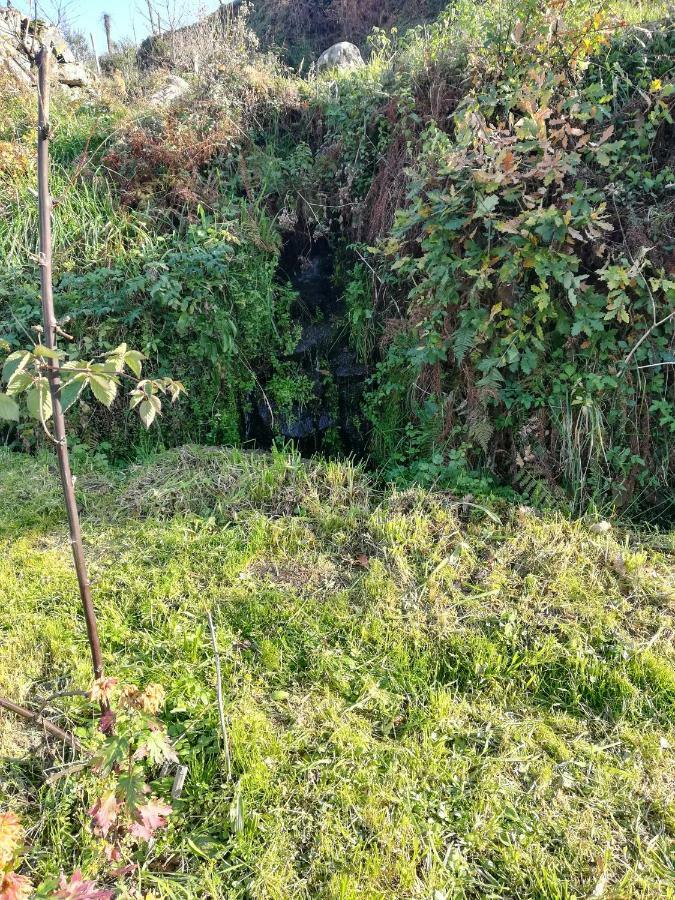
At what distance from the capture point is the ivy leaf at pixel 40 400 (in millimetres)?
1335

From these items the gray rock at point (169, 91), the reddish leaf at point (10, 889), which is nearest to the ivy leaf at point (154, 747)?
the reddish leaf at point (10, 889)

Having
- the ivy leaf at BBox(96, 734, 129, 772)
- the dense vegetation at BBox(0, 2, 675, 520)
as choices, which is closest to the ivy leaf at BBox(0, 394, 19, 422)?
the ivy leaf at BBox(96, 734, 129, 772)

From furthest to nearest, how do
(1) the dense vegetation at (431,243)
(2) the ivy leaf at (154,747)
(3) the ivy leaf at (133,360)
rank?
(1) the dense vegetation at (431,243) → (2) the ivy leaf at (154,747) → (3) the ivy leaf at (133,360)

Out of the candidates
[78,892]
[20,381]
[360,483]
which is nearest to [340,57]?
[360,483]

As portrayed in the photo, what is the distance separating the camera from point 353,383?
4.75 m

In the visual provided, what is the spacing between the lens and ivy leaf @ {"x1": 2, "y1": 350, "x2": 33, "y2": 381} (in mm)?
1312

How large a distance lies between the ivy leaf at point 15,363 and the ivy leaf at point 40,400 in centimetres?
5

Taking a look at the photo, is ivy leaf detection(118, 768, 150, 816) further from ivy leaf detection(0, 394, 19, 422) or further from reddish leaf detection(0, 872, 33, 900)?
ivy leaf detection(0, 394, 19, 422)

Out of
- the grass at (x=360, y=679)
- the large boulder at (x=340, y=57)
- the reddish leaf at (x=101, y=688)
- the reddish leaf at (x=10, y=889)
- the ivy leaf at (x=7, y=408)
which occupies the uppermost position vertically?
the large boulder at (x=340, y=57)

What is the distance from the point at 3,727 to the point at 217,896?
39.4 inches

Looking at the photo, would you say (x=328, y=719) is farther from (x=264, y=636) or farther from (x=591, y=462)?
(x=591, y=462)

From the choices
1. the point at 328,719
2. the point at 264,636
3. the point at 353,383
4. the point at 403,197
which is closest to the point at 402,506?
the point at 264,636

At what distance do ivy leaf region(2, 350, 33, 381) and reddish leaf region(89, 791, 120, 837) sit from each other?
3.98 ft

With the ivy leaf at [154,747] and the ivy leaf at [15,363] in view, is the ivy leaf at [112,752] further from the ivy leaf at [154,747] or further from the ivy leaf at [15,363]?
the ivy leaf at [15,363]
